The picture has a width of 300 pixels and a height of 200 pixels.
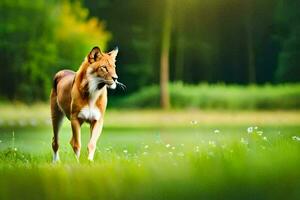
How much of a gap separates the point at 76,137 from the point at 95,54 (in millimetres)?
470

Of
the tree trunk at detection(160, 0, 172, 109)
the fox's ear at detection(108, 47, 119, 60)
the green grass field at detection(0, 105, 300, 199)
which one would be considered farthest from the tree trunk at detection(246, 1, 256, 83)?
the fox's ear at detection(108, 47, 119, 60)

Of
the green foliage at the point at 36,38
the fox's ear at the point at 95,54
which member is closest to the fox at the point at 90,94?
the fox's ear at the point at 95,54

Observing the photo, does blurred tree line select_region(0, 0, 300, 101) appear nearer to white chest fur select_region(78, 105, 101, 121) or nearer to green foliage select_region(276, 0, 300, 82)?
green foliage select_region(276, 0, 300, 82)

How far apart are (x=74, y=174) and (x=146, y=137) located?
23.8 inches

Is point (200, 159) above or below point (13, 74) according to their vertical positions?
below

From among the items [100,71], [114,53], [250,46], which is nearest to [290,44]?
[250,46]

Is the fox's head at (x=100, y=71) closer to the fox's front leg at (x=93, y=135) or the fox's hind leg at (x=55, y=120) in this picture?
the fox's front leg at (x=93, y=135)

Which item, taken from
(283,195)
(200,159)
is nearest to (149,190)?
(200,159)

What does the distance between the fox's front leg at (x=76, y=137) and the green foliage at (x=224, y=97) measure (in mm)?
542

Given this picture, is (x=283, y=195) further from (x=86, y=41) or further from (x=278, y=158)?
(x=86, y=41)

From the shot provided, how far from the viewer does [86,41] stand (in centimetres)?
609

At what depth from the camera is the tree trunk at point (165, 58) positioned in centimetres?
611

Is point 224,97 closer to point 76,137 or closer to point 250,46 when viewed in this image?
point 250,46

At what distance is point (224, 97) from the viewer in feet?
20.2
